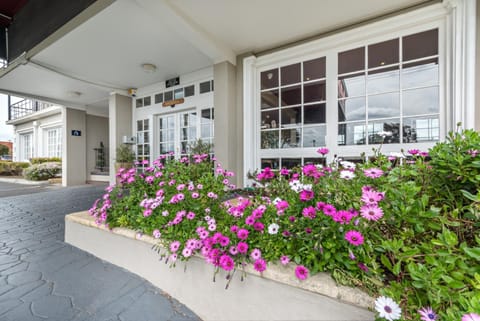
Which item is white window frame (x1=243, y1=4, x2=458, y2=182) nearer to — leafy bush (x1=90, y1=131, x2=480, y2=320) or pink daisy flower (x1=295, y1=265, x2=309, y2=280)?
leafy bush (x1=90, y1=131, x2=480, y2=320)

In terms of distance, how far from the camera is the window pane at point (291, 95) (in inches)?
134

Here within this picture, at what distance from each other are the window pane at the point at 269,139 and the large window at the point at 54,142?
9.07 metres

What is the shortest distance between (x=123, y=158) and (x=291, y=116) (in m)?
4.07

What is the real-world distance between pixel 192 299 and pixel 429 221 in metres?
1.15

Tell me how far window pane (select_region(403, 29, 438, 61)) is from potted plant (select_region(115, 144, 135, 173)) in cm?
552

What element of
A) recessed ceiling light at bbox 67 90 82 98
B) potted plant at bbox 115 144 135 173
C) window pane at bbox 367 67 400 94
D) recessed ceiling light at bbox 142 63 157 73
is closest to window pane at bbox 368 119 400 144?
window pane at bbox 367 67 400 94

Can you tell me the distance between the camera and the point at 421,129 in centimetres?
264

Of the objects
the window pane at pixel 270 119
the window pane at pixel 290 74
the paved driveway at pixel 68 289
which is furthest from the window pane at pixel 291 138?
the paved driveway at pixel 68 289

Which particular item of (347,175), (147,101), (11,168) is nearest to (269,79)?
(347,175)

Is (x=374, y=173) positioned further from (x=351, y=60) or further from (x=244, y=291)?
(x=351, y=60)

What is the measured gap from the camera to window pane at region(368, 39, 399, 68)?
2762 millimetres

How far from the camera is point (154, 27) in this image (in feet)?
9.56

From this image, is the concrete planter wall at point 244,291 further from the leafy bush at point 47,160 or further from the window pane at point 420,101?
the leafy bush at point 47,160

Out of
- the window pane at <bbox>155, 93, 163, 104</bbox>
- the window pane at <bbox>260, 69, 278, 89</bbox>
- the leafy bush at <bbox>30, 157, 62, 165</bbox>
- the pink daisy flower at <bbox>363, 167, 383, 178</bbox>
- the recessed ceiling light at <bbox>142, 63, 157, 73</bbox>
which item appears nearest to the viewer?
the pink daisy flower at <bbox>363, 167, 383, 178</bbox>
